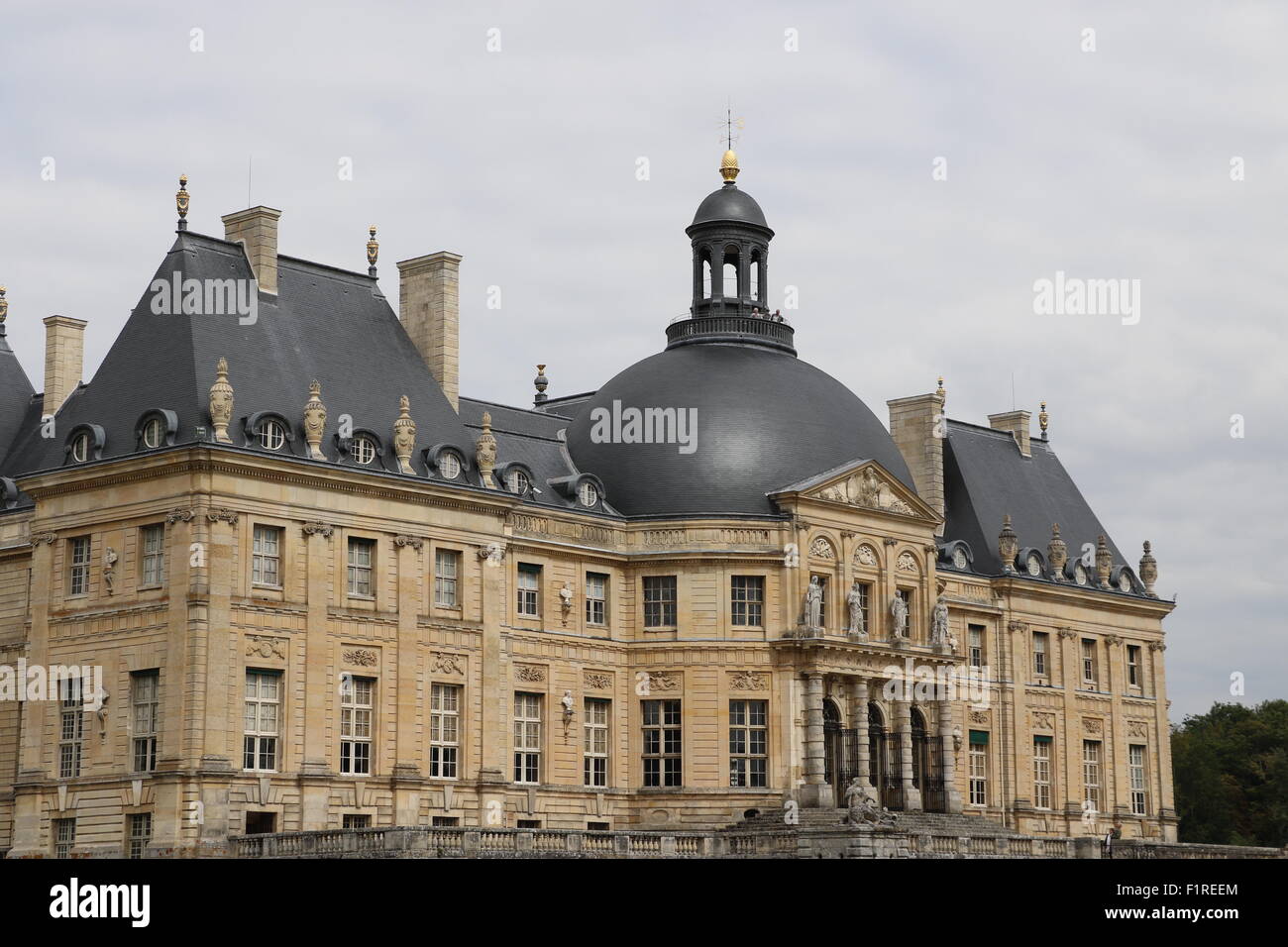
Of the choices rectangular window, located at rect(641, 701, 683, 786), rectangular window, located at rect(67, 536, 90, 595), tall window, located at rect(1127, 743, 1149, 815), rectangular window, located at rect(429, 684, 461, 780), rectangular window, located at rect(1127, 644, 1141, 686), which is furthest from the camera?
rectangular window, located at rect(1127, 644, 1141, 686)

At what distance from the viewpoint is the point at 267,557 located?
57.1 metres

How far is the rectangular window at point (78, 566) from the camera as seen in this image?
58.7 m

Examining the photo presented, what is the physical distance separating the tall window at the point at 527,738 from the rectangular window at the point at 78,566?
13169 millimetres

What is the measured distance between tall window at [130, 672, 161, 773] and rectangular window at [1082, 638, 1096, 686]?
39.5 meters

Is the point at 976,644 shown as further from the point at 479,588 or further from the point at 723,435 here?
the point at 479,588

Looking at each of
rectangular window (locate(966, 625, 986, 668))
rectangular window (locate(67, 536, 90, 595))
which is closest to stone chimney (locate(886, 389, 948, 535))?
rectangular window (locate(966, 625, 986, 668))

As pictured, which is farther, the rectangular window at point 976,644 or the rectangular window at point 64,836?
the rectangular window at point 976,644

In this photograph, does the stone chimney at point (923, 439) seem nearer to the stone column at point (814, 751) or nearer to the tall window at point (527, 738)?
the stone column at point (814, 751)

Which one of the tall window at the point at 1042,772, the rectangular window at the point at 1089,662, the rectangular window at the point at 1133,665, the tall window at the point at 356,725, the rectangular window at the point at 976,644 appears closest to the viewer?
the tall window at the point at 356,725

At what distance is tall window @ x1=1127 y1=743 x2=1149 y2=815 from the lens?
82.6 metres

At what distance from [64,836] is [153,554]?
26.4 feet

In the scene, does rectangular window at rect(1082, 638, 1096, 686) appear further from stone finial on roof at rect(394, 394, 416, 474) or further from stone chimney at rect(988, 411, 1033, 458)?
stone finial on roof at rect(394, 394, 416, 474)

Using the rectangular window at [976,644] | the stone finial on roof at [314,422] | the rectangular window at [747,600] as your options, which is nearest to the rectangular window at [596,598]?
the rectangular window at [747,600]

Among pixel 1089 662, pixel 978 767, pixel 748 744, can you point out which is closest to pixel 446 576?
pixel 748 744
